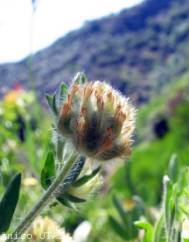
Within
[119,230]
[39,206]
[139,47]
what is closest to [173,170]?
[119,230]

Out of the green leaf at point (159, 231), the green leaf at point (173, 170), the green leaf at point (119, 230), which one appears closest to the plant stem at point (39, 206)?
the green leaf at point (159, 231)

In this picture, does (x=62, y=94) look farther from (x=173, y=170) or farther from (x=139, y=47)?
(x=139, y=47)

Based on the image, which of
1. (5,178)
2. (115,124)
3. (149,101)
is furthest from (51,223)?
(149,101)

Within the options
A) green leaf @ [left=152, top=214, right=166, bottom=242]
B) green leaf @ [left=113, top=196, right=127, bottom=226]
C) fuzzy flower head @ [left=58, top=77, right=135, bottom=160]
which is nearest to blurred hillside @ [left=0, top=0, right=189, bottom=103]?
green leaf @ [left=113, top=196, right=127, bottom=226]

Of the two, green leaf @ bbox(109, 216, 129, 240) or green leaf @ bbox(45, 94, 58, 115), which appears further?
green leaf @ bbox(109, 216, 129, 240)

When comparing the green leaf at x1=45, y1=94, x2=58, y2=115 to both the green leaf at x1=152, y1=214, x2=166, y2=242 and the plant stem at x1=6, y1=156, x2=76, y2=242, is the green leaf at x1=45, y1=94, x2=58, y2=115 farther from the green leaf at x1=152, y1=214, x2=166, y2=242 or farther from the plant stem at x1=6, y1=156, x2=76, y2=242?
the green leaf at x1=152, y1=214, x2=166, y2=242

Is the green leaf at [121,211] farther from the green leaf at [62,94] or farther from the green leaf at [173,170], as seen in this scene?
the green leaf at [62,94]
